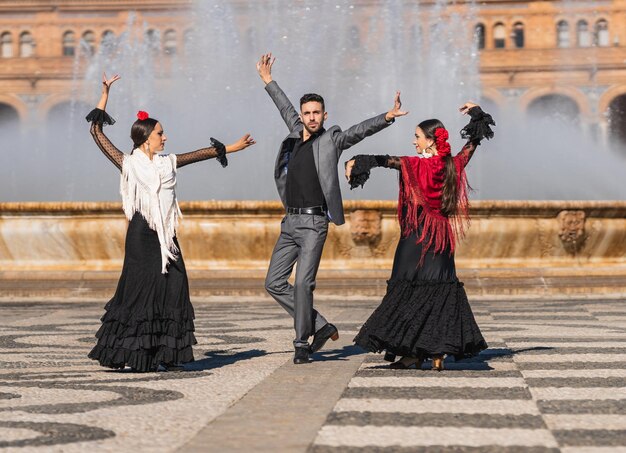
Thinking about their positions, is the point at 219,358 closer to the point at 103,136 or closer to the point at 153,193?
the point at 153,193

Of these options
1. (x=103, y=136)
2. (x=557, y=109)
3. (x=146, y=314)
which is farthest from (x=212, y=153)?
(x=557, y=109)

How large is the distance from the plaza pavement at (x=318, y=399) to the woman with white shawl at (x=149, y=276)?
0.46ft

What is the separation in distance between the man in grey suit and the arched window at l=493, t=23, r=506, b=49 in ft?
201

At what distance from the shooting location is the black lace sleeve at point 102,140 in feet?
24.3

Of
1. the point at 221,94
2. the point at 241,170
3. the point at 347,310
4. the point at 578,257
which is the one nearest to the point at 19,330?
the point at 347,310

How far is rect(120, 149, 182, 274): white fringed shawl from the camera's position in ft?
23.7

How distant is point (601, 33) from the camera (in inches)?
2576

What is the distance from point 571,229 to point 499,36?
181 feet

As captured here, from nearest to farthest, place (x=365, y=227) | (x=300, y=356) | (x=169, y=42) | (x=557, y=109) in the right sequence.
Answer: (x=300, y=356) → (x=365, y=227) → (x=557, y=109) → (x=169, y=42)

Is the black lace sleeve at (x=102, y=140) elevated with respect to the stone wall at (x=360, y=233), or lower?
elevated

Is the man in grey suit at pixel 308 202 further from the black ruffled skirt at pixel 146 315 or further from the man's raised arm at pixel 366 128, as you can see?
the black ruffled skirt at pixel 146 315

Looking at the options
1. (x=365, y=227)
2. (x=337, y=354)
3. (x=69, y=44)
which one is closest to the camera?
(x=337, y=354)

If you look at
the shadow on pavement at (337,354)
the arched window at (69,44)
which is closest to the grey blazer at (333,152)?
the shadow on pavement at (337,354)

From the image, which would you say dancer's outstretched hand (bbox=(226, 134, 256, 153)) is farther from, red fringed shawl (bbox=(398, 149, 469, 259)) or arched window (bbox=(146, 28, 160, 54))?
arched window (bbox=(146, 28, 160, 54))
